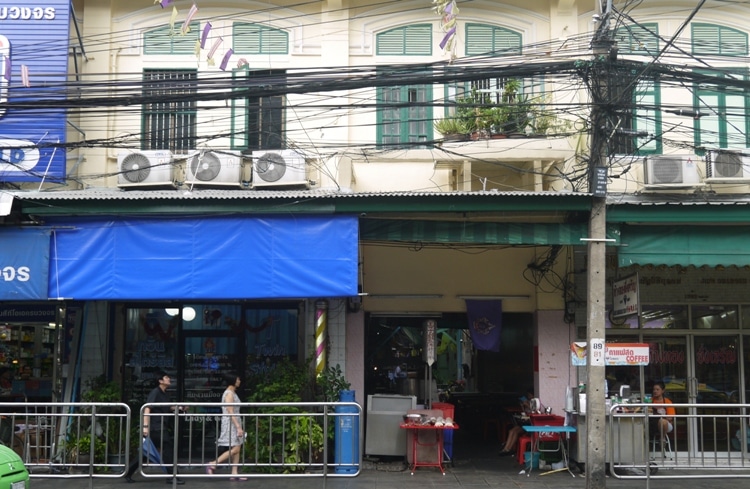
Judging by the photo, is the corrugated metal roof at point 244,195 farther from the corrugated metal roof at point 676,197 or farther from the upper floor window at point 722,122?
the upper floor window at point 722,122

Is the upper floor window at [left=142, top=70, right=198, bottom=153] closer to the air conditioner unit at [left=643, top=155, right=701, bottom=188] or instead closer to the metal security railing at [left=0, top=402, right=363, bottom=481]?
the metal security railing at [left=0, top=402, right=363, bottom=481]

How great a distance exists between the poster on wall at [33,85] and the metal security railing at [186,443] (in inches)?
168

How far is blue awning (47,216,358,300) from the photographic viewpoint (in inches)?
499

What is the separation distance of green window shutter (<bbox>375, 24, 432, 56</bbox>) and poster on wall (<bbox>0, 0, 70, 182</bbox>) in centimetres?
575

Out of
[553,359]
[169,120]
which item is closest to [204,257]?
[169,120]

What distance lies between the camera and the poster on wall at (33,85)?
14.0 meters

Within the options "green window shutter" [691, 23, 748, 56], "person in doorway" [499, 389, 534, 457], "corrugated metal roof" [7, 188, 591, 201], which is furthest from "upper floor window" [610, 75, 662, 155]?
"person in doorway" [499, 389, 534, 457]

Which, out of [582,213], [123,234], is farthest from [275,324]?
[582,213]

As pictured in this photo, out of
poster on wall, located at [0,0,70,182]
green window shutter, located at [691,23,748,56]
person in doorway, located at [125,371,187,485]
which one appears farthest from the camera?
green window shutter, located at [691,23,748,56]

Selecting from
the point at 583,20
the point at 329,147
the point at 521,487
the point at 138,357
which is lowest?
the point at 521,487

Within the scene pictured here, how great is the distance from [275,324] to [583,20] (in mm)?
8379

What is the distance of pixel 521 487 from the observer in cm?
1245

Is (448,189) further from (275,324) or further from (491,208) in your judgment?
(275,324)

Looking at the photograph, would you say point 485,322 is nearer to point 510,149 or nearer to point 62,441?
point 510,149
